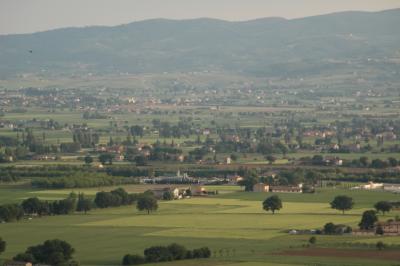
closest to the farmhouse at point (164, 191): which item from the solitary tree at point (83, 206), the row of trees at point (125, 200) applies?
the row of trees at point (125, 200)

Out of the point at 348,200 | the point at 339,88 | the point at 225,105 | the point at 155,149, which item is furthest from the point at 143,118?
the point at 348,200

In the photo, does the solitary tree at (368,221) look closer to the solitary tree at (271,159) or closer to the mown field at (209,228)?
the mown field at (209,228)

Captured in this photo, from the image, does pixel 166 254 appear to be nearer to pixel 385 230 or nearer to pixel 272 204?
pixel 385 230

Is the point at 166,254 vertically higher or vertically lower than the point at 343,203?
lower

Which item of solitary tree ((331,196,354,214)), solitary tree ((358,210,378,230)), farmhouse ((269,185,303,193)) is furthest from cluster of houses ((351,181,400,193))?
solitary tree ((358,210,378,230))

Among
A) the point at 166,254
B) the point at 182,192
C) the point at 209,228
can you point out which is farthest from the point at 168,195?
the point at 166,254

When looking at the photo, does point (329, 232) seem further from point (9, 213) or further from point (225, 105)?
point (225, 105)

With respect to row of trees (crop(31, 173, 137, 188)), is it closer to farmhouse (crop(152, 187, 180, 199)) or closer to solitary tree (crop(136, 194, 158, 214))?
farmhouse (crop(152, 187, 180, 199))
